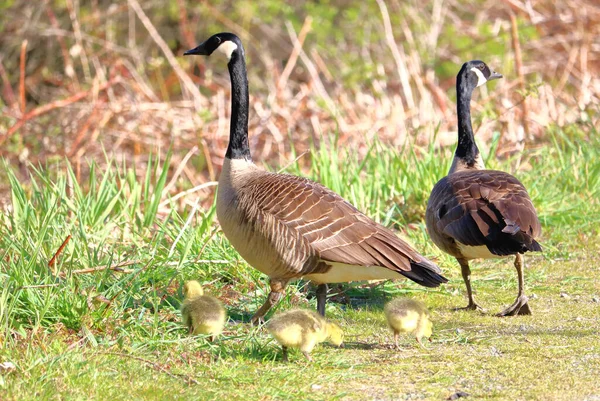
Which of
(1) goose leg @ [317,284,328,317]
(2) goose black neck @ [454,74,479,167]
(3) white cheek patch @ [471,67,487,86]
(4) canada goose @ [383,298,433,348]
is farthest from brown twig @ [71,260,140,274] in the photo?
(3) white cheek patch @ [471,67,487,86]

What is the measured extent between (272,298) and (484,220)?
1.41 m

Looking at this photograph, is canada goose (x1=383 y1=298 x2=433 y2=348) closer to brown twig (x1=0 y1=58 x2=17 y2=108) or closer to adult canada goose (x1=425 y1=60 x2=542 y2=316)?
adult canada goose (x1=425 y1=60 x2=542 y2=316)

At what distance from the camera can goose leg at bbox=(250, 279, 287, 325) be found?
507cm

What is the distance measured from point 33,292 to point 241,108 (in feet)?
6.82

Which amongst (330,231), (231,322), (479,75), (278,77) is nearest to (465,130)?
(479,75)

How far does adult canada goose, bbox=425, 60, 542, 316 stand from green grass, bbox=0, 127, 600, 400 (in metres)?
0.41

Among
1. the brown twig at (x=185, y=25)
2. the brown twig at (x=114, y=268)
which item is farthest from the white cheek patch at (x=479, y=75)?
the brown twig at (x=185, y=25)

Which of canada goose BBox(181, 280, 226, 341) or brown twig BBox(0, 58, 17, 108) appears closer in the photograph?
canada goose BBox(181, 280, 226, 341)

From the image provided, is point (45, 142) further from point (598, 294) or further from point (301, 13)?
point (598, 294)

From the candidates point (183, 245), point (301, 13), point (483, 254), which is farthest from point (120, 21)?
point (483, 254)

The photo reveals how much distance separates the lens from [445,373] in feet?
14.0

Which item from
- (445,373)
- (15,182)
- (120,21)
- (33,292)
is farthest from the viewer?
(120,21)

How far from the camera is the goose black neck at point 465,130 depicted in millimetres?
6777

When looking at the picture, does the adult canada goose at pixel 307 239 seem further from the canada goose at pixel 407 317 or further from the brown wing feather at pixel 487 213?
the brown wing feather at pixel 487 213
